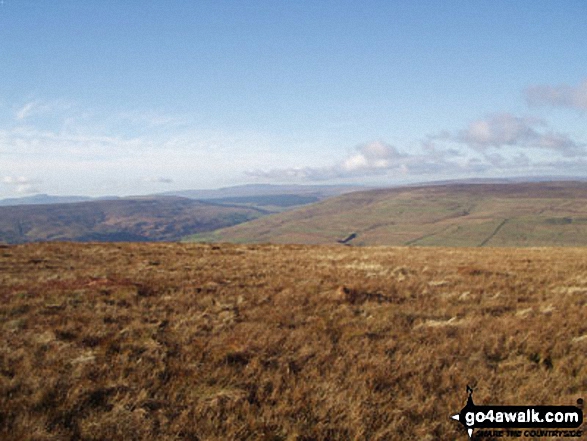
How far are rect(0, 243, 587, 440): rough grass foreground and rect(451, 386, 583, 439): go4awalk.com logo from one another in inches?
7.0

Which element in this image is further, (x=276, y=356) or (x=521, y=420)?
(x=276, y=356)

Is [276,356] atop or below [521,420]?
atop

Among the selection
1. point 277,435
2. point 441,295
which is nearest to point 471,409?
point 277,435

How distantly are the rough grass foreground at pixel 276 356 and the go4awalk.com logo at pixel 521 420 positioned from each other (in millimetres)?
177

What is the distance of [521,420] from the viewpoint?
19.7 ft

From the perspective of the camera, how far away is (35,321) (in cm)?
972

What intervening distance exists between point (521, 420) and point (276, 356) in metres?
4.88

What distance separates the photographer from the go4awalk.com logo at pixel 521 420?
5602mm

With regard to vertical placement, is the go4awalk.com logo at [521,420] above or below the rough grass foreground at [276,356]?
below

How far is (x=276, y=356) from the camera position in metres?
7.82

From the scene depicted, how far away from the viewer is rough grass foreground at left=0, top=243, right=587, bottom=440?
5535 mm

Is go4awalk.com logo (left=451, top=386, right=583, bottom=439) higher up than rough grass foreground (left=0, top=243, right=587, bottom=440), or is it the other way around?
rough grass foreground (left=0, top=243, right=587, bottom=440)

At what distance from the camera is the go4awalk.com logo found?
5602 millimetres

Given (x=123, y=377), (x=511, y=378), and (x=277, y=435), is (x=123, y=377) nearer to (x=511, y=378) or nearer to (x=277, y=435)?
(x=277, y=435)
